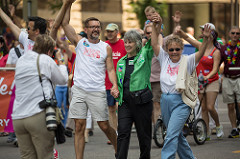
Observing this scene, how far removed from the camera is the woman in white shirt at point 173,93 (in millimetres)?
6809

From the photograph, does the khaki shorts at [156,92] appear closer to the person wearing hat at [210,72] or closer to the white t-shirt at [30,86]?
the person wearing hat at [210,72]

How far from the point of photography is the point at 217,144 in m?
9.67

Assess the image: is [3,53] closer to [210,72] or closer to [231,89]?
[210,72]

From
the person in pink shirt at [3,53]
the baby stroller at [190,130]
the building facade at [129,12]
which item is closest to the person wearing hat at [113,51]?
the baby stroller at [190,130]

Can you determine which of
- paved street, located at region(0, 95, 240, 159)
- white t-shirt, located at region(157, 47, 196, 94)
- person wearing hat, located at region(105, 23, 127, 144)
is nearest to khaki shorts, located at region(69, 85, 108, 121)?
white t-shirt, located at region(157, 47, 196, 94)

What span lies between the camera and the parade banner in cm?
374

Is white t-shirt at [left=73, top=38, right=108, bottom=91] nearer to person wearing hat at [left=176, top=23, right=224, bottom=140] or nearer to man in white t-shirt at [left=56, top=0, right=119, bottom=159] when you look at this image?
man in white t-shirt at [left=56, top=0, right=119, bottom=159]

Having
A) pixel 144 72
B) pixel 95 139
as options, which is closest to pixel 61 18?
pixel 144 72

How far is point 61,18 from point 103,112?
4.77 feet

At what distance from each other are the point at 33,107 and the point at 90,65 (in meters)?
1.92

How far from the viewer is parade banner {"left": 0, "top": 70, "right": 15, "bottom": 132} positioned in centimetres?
928

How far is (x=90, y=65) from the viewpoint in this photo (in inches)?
294

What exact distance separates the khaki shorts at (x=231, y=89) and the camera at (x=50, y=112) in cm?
581

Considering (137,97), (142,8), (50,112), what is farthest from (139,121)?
(142,8)
